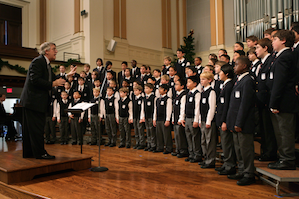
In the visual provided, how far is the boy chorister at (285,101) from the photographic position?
2.29m

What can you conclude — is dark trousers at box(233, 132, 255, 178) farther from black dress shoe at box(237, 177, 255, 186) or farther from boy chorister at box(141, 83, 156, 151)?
boy chorister at box(141, 83, 156, 151)

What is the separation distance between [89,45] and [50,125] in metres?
3.36

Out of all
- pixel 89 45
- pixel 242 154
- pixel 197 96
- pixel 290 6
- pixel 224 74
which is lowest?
pixel 242 154

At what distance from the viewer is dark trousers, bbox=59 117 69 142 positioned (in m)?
5.31

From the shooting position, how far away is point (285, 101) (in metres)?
2.31

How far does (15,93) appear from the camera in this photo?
705cm

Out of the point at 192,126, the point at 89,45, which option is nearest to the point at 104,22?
the point at 89,45

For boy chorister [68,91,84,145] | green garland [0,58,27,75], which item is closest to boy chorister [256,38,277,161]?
boy chorister [68,91,84,145]

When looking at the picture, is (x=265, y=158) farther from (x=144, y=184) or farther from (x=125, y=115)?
(x=125, y=115)

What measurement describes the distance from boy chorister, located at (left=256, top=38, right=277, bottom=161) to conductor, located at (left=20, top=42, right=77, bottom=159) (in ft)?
6.93

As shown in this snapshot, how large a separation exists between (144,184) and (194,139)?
1229 millimetres

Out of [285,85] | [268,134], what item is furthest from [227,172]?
[285,85]

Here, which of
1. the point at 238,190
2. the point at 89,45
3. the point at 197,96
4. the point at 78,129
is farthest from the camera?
the point at 89,45

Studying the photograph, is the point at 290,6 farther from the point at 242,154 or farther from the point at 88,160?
the point at 88,160
